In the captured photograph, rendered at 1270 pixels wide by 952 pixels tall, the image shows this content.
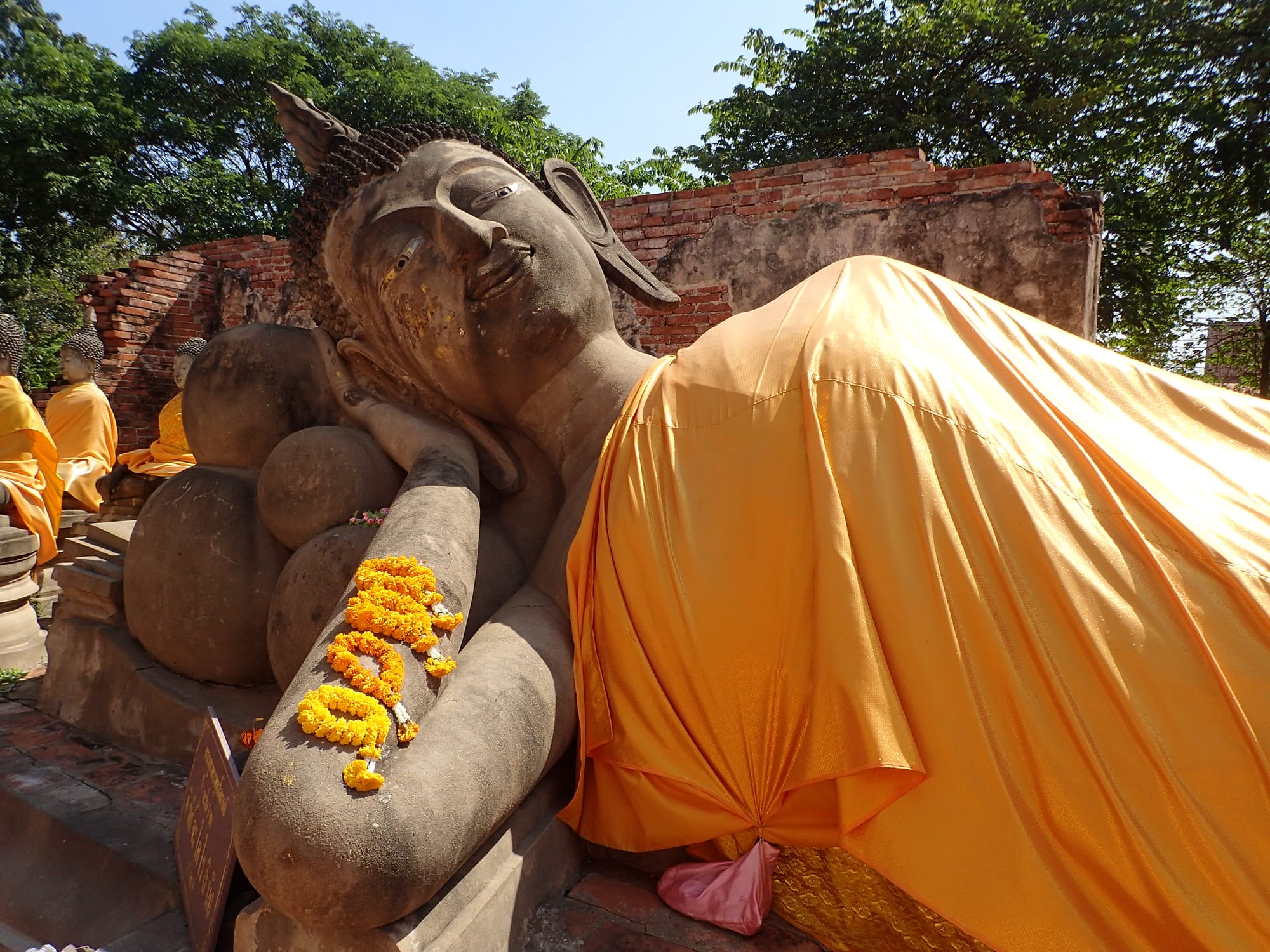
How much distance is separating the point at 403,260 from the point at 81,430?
6.60m

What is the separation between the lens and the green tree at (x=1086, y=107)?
10.1 meters

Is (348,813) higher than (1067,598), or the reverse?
(1067,598)

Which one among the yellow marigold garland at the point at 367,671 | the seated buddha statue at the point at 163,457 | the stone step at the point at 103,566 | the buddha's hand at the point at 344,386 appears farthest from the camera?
the seated buddha statue at the point at 163,457

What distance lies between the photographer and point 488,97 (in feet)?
55.9

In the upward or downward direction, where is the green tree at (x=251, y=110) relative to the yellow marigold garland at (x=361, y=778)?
upward

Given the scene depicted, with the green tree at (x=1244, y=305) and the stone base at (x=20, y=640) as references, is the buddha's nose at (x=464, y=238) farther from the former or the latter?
the green tree at (x=1244, y=305)

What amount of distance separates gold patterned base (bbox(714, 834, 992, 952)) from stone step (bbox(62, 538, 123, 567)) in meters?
2.36

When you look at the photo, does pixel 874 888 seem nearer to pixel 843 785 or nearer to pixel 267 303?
pixel 843 785

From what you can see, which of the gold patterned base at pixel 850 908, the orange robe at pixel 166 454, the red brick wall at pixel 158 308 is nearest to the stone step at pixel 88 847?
the gold patterned base at pixel 850 908

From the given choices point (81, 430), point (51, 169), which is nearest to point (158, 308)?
point (81, 430)

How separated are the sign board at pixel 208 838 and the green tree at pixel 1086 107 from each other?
1180cm

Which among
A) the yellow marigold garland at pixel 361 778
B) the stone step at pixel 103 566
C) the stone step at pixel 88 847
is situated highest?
the yellow marigold garland at pixel 361 778

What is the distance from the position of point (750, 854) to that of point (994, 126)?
12046 millimetres

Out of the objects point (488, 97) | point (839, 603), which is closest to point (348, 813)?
point (839, 603)
